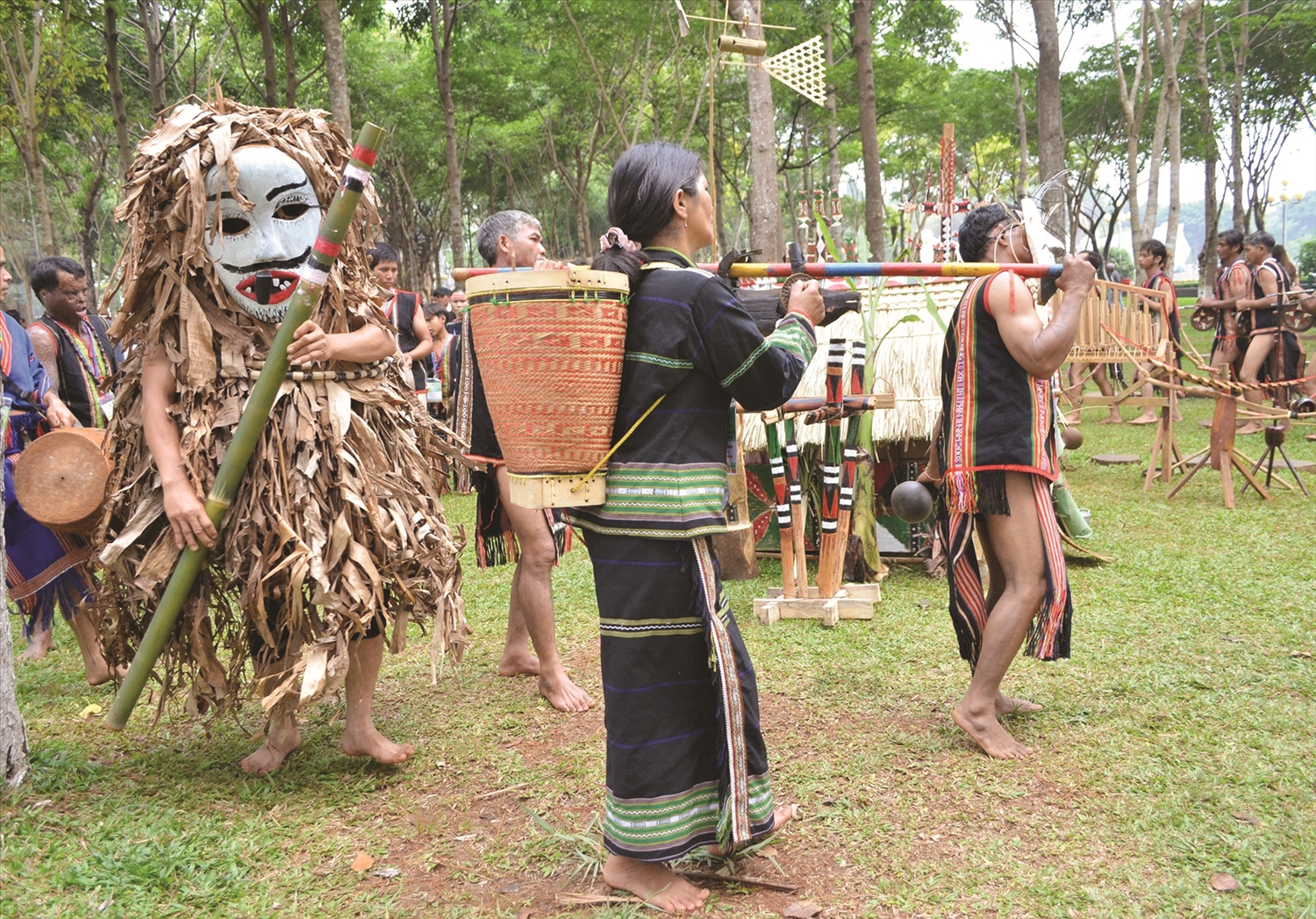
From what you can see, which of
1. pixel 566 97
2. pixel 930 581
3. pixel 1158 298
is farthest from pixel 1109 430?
pixel 566 97

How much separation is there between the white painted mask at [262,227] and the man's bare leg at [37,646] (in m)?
2.99

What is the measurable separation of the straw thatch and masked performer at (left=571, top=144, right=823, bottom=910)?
3701 mm

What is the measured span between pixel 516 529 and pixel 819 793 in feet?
5.68

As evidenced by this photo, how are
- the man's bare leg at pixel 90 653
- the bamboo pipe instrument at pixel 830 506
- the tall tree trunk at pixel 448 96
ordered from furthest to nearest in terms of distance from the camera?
the tall tree trunk at pixel 448 96 → the bamboo pipe instrument at pixel 830 506 → the man's bare leg at pixel 90 653

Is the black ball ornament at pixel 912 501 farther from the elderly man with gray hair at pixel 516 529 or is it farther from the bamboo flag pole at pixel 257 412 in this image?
the bamboo flag pole at pixel 257 412

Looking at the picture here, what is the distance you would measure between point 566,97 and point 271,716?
20.2 metres

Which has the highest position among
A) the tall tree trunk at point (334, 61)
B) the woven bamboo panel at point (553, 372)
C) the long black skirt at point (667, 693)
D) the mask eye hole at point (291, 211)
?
the tall tree trunk at point (334, 61)

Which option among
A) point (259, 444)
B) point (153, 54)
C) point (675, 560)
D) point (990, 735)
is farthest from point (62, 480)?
point (153, 54)

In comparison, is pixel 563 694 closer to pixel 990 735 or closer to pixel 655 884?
pixel 655 884

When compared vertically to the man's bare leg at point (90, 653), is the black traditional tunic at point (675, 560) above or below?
above

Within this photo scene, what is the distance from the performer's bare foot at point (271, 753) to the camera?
3717 mm

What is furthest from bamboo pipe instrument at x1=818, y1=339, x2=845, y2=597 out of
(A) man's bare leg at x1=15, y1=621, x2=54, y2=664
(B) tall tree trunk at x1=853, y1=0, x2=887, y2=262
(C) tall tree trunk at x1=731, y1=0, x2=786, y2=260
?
(B) tall tree trunk at x1=853, y1=0, x2=887, y2=262

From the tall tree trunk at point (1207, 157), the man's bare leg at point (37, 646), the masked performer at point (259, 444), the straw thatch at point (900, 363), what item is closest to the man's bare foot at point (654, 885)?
the masked performer at point (259, 444)

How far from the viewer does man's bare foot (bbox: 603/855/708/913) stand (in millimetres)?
2744
